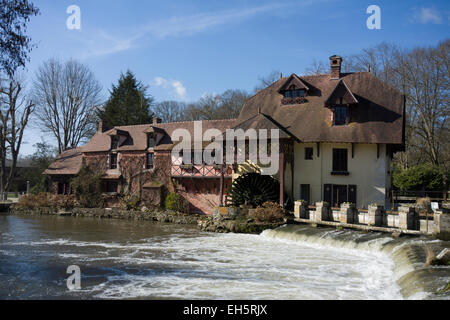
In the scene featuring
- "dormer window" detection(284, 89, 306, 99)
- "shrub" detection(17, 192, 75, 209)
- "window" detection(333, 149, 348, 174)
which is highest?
"dormer window" detection(284, 89, 306, 99)

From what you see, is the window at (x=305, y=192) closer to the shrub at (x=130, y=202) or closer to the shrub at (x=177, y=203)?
the shrub at (x=177, y=203)

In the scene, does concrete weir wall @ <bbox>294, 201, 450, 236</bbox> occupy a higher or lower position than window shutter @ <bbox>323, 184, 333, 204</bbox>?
lower

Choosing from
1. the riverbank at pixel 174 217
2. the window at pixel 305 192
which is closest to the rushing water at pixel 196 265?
the riverbank at pixel 174 217

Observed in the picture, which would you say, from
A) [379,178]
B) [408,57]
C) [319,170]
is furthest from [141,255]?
[408,57]

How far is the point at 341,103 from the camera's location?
19.9 m

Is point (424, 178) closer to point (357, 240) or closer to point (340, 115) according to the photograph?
point (340, 115)

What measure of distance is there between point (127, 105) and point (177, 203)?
670 inches

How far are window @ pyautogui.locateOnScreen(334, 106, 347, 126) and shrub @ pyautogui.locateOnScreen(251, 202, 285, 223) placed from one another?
5803 millimetres

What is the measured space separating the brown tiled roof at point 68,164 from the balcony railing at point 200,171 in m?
8.86

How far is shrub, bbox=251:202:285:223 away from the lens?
17562mm

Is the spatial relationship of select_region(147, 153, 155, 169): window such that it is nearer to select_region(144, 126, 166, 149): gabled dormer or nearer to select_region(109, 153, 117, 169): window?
select_region(144, 126, 166, 149): gabled dormer

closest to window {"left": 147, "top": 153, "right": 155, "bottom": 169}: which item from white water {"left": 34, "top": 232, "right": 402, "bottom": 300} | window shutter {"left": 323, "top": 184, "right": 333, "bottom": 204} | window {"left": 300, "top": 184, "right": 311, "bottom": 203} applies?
window {"left": 300, "top": 184, "right": 311, "bottom": 203}

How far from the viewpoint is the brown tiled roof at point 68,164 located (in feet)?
94.1
